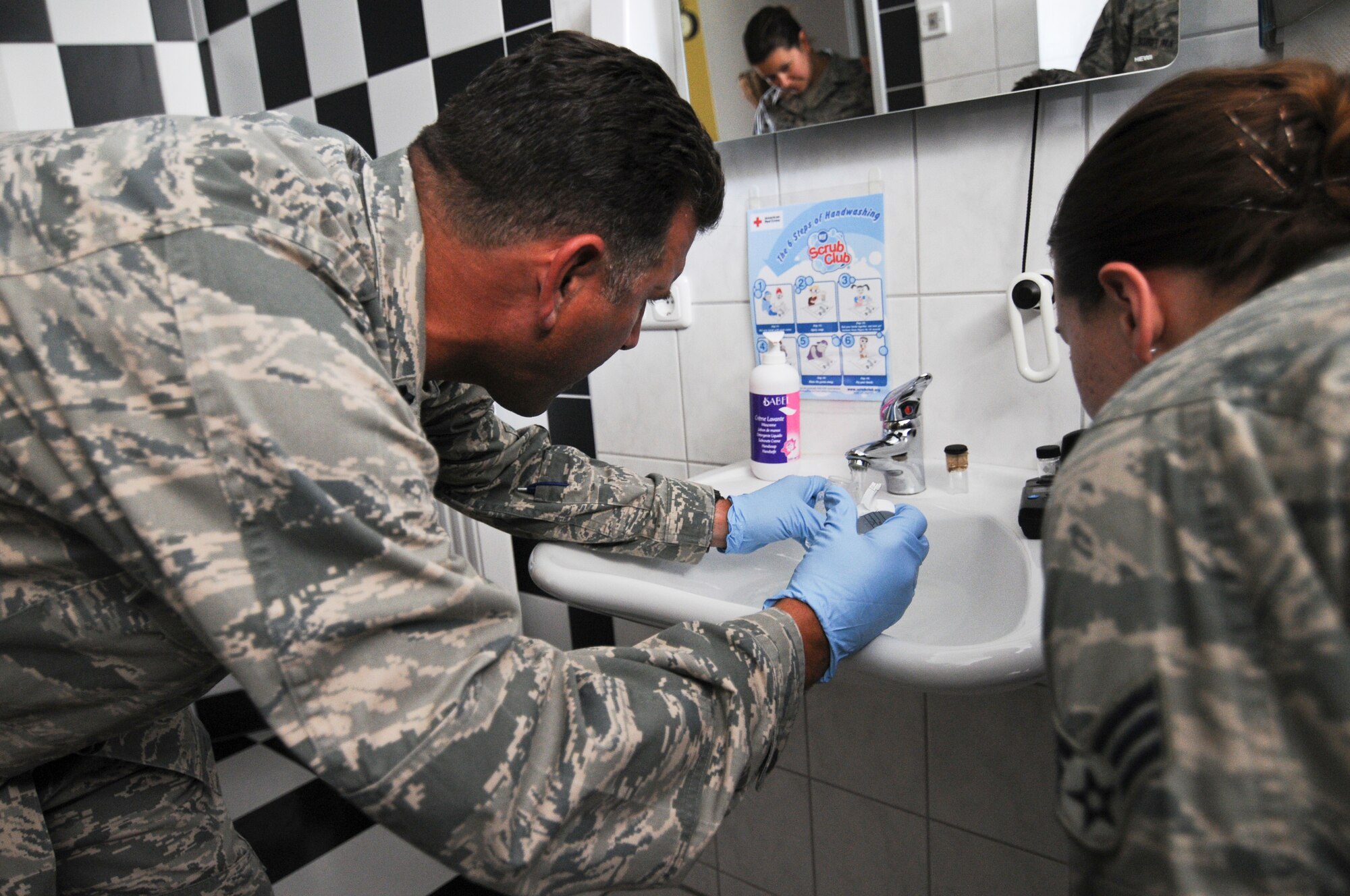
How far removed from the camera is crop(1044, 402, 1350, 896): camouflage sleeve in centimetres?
31

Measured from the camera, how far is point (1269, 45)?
0.83m

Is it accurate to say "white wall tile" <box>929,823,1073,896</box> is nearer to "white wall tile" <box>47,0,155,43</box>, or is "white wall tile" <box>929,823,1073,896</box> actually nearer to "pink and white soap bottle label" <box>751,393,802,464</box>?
"pink and white soap bottle label" <box>751,393,802,464</box>

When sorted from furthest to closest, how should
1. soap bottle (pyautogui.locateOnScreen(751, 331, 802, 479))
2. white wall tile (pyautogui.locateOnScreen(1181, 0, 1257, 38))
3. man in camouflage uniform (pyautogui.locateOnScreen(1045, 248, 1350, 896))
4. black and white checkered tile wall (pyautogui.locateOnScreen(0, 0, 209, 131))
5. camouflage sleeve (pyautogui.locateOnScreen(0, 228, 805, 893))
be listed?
black and white checkered tile wall (pyautogui.locateOnScreen(0, 0, 209, 131))
soap bottle (pyautogui.locateOnScreen(751, 331, 802, 479))
white wall tile (pyautogui.locateOnScreen(1181, 0, 1257, 38))
camouflage sleeve (pyautogui.locateOnScreen(0, 228, 805, 893))
man in camouflage uniform (pyautogui.locateOnScreen(1045, 248, 1350, 896))

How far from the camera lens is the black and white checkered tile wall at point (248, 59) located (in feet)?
4.77

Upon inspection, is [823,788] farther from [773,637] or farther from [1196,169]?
[1196,169]

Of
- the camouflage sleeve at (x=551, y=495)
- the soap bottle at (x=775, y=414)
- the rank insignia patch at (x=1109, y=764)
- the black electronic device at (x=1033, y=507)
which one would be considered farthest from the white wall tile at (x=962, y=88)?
the rank insignia patch at (x=1109, y=764)

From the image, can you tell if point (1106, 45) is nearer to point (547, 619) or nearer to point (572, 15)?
point (572, 15)

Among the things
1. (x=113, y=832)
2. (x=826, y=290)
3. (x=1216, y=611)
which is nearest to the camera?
(x=1216, y=611)

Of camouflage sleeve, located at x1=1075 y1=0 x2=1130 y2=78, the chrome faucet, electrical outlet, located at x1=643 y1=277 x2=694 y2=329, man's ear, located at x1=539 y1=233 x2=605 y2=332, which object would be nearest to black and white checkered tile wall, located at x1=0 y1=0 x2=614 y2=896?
electrical outlet, located at x1=643 y1=277 x2=694 y2=329

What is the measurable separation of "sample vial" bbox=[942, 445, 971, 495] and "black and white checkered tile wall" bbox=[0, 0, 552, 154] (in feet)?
3.27

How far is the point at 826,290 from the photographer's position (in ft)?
3.80

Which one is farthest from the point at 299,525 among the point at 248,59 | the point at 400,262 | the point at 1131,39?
the point at 248,59

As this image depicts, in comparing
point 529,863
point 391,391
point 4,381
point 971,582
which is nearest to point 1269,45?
point 971,582

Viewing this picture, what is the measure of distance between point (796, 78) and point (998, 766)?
1.01 meters
